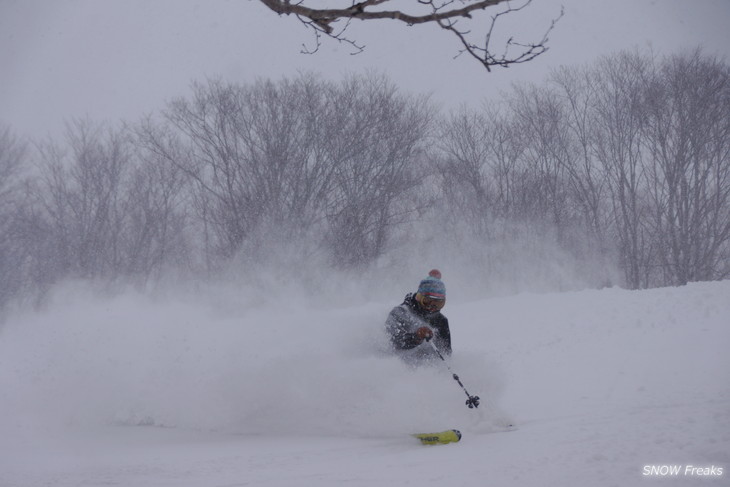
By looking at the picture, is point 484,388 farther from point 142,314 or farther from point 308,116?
point 308,116

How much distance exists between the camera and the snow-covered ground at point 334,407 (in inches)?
189

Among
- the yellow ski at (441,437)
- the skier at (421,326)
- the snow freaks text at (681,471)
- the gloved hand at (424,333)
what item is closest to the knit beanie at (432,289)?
the skier at (421,326)

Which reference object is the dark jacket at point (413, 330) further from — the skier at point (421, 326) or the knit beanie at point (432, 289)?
the knit beanie at point (432, 289)

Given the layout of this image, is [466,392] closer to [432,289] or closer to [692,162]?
[432,289]

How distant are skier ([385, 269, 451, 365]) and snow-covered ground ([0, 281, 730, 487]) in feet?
0.78

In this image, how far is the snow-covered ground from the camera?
15.8 feet

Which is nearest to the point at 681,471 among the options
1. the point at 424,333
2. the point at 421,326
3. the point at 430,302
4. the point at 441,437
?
the point at 441,437

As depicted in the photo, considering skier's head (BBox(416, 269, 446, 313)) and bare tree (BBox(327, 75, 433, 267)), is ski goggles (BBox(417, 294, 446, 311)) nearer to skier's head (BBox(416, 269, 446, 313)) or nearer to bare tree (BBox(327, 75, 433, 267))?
skier's head (BBox(416, 269, 446, 313))

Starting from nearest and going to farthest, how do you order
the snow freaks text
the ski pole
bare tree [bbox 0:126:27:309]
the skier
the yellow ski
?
1. the snow freaks text
2. the yellow ski
3. the ski pole
4. the skier
5. bare tree [bbox 0:126:27:309]

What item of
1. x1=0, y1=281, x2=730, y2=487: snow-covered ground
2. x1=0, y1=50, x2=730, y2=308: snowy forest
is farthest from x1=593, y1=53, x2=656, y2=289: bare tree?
x1=0, y1=281, x2=730, y2=487: snow-covered ground

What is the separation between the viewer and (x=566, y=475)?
4355 millimetres

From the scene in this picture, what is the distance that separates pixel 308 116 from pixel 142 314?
664 inches

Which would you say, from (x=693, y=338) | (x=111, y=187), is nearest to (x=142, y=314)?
(x=693, y=338)

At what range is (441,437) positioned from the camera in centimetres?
590
